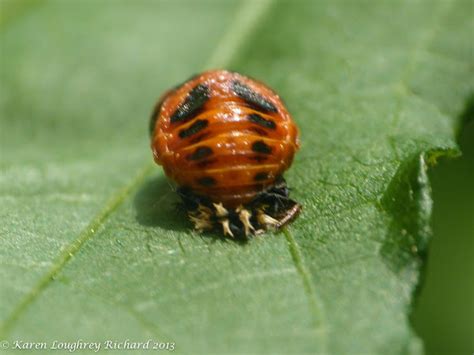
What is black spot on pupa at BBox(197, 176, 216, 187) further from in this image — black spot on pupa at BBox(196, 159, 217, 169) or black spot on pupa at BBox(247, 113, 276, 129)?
black spot on pupa at BBox(247, 113, 276, 129)

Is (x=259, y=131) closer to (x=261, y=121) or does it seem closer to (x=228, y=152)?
(x=261, y=121)

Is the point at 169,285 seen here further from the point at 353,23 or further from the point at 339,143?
the point at 353,23

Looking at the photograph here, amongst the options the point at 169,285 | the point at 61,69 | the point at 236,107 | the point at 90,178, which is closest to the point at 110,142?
the point at 90,178

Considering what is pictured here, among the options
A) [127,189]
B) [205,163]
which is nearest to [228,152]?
[205,163]

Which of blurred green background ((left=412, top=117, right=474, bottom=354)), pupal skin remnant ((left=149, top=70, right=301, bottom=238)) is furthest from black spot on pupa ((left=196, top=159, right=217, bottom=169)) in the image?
blurred green background ((left=412, top=117, right=474, bottom=354))

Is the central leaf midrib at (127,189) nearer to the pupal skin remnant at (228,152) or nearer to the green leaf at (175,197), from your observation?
the green leaf at (175,197)

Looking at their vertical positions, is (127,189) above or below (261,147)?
below

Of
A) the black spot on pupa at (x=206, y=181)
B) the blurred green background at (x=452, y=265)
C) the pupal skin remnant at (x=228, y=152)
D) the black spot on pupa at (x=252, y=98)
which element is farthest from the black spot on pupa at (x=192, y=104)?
the blurred green background at (x=452, y=265)
